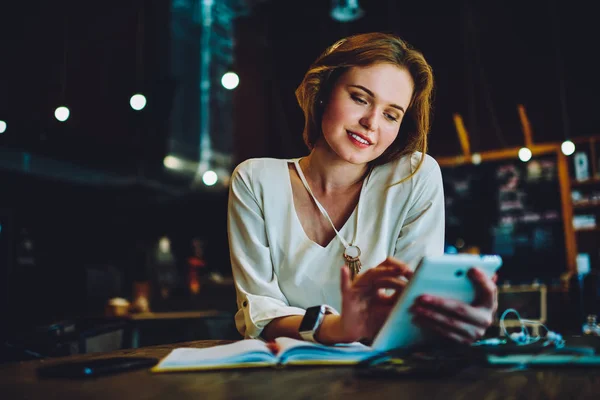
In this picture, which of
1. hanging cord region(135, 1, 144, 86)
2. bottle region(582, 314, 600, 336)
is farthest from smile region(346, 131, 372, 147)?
hanging cord region(135, 1, 144, 86)

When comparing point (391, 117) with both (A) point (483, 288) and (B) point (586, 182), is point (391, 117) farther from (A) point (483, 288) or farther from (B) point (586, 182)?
(B) point (586, 182)

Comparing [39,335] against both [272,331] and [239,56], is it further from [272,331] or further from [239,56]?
[239,56]

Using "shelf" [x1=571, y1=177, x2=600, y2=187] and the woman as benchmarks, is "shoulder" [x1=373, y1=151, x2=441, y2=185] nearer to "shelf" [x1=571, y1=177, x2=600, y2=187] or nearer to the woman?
the woman

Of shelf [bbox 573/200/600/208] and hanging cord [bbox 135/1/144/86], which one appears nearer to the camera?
shelf [bbox 573/200/600/208]

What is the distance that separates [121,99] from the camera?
6.32 metres

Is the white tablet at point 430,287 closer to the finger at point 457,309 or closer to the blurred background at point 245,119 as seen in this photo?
the finger at point 457,309

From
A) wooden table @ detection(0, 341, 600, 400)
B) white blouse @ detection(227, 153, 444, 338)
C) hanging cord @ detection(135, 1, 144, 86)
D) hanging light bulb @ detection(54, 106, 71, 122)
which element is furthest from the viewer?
hanging cord @ detection(135, 1, 144, 86)

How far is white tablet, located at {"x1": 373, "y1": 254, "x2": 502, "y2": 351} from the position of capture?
0.76 metres

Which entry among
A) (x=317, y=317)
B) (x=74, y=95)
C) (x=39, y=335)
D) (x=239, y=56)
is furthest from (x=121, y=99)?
(x=317, y=317)

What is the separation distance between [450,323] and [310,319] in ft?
0.96

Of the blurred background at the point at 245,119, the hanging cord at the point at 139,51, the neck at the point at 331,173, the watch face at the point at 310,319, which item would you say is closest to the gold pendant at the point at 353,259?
the neck at the point at 331,173

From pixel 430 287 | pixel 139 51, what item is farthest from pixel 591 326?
pixel 139 51

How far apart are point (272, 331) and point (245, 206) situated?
390mm

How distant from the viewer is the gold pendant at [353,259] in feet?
4.49
